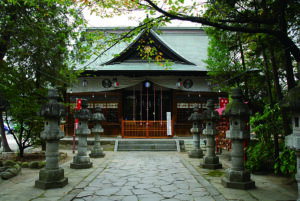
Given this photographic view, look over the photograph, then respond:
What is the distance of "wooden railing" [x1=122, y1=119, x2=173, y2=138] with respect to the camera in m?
14.9

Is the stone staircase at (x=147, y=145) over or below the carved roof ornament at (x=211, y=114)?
below

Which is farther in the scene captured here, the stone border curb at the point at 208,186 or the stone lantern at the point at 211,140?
the stone lantern at the point at 211,140

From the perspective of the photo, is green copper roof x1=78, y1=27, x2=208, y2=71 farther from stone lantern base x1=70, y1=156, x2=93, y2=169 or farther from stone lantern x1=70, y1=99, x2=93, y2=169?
stone lantern base x1=70, y1=156, x2=93, y2=169

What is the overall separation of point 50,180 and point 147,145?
8.33 metres

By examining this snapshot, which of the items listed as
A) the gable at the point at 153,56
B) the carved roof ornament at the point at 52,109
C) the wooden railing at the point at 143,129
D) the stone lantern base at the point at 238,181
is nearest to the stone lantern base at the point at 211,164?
the stone lantern base at the point at 238,181

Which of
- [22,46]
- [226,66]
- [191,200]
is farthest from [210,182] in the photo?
[22,46]

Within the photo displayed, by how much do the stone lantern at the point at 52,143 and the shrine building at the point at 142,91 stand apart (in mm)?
8794

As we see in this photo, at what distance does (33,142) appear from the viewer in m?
10.4

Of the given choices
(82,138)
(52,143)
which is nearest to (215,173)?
(82,138)

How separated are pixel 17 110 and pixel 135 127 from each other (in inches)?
285

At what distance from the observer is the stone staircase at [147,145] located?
13336 millimetres

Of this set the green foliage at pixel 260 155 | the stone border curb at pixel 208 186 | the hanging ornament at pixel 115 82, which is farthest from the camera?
the hanging ornament at pixel 115 82

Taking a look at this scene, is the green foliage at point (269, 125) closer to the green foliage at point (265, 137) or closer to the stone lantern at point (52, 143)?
the green foliage at point (265, 137)

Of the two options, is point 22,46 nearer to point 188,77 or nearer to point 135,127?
point 135,127
